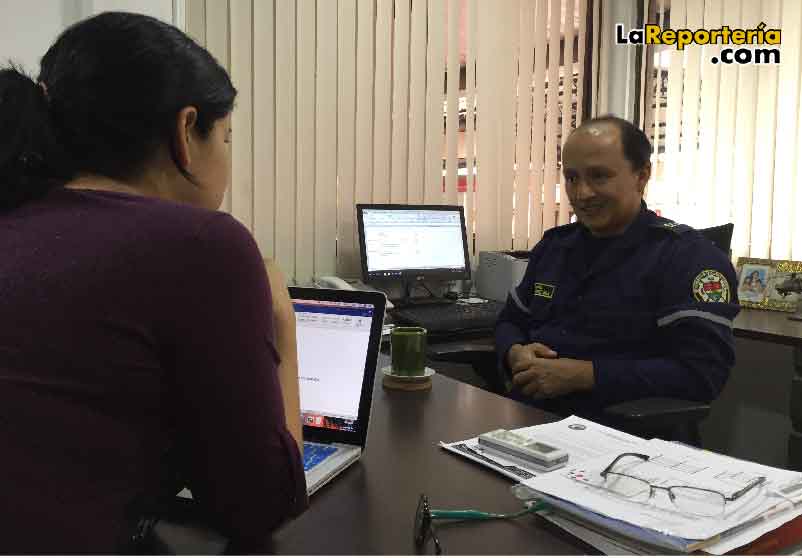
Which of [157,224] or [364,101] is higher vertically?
[364,101]

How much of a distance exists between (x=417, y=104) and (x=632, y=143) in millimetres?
1299

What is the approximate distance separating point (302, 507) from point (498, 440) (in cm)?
42

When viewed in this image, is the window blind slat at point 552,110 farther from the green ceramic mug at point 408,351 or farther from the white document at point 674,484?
the white document at point 674,484

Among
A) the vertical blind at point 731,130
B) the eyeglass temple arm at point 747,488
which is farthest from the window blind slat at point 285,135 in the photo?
the eyeglass temple arm at point 747,488

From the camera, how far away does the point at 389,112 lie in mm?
2980

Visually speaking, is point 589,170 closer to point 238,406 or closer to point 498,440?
point 498,440

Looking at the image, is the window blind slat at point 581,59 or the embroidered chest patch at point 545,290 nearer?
the embroidered chest patch at point 545,290

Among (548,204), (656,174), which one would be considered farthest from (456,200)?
(656,174)

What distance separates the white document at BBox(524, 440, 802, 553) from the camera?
79 cm

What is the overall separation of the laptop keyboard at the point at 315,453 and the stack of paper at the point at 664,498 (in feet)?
0.74

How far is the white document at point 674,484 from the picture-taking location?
79 cm

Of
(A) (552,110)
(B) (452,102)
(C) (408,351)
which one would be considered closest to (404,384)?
(C) (408,351)

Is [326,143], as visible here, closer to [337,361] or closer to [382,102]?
[382,102]

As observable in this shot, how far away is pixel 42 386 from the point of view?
66 cm
